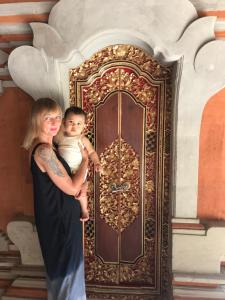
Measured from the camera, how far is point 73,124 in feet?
8.46

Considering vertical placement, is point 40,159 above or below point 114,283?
above

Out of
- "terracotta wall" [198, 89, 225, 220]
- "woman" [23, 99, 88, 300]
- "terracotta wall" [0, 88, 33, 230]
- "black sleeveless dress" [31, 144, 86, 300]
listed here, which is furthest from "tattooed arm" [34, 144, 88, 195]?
"terracotta wall" [198, 89, 225, 220]

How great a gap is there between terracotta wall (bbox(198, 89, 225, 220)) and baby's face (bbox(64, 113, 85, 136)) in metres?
1.09

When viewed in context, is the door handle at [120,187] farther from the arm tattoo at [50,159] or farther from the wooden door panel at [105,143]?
the arm tattoo at [50,159]

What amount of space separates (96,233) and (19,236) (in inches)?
29.3

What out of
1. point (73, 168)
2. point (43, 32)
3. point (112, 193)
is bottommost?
point (112, 193)

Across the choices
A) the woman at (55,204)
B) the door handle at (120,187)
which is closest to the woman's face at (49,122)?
the woman at (55,204)

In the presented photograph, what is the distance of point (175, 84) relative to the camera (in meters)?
2.72

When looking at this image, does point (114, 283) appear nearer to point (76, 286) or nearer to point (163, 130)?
point (76, 286)

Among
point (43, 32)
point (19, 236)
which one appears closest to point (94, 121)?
point (43, 32)

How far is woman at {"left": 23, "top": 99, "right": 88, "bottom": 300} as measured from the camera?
2.36m

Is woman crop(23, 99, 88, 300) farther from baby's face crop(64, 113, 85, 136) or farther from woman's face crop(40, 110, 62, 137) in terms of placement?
baby's face crop(64, 113, 85, 136)

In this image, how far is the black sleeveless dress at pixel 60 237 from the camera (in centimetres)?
247

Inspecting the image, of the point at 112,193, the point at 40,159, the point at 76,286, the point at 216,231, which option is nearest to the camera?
the point at 40,159
